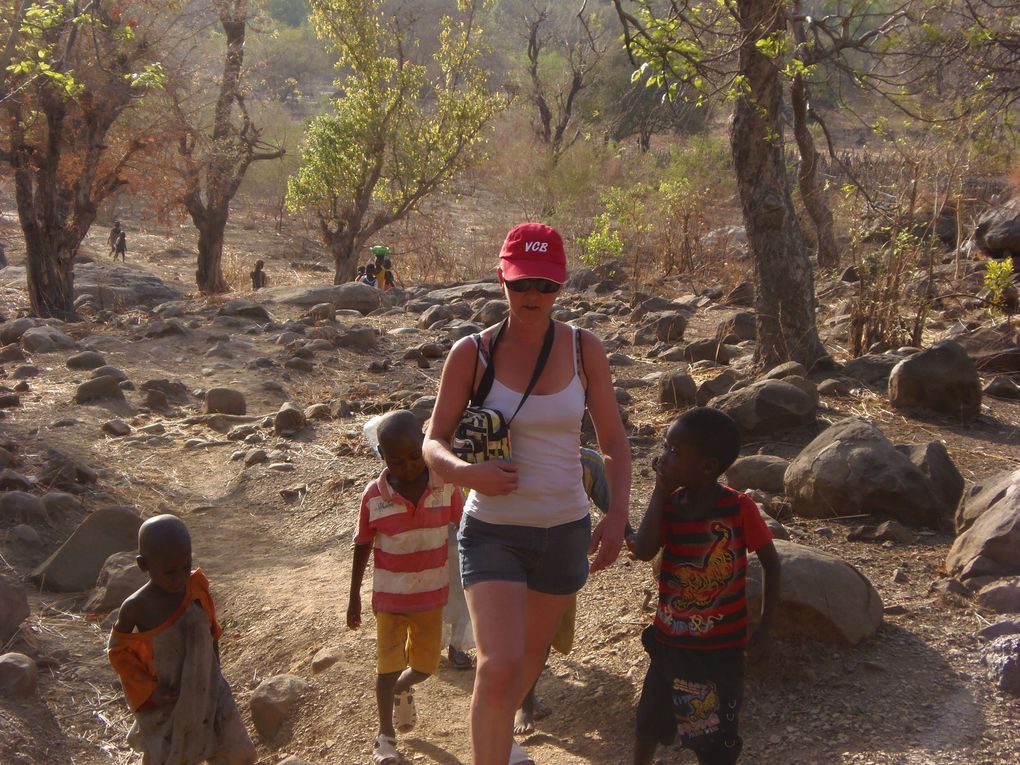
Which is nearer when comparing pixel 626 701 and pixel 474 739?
pixel 474 739

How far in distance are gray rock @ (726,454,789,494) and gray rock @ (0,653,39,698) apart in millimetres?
3213

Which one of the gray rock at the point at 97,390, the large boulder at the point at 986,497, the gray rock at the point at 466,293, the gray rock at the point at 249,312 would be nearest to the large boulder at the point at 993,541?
the large boulder at the point at 986,497

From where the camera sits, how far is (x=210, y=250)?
17.1 metres

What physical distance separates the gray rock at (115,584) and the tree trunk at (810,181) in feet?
18.1

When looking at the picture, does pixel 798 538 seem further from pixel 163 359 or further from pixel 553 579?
pixel 163 359

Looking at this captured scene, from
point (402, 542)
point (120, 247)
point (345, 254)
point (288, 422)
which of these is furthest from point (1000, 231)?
point (120, 247)

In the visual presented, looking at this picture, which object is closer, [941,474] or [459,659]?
[459,659]

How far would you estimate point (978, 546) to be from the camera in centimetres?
380

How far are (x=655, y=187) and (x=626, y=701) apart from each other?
16.8 metres

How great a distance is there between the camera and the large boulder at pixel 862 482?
4.48 m

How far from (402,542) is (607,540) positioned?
84 cm

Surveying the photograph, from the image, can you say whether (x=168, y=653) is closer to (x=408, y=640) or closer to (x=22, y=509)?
(x=408, y=640)

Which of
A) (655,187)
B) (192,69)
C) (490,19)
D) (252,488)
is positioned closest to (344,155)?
(192,69)

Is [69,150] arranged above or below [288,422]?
above
